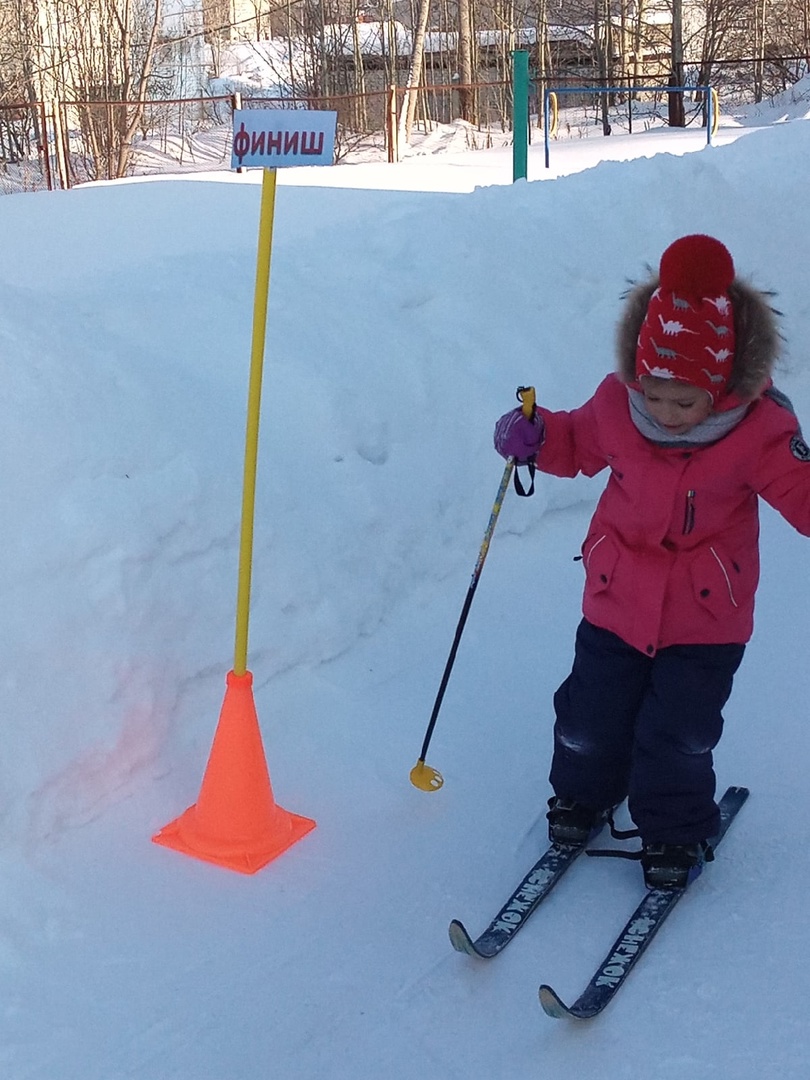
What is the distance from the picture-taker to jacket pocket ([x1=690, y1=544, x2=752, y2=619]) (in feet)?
8.15

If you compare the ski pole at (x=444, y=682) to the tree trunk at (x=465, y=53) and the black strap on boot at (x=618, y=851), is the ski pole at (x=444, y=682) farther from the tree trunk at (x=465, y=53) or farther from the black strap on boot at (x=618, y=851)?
the tree trunk at (x=465, y=53)

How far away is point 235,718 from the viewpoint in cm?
274

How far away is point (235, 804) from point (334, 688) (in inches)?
28.8

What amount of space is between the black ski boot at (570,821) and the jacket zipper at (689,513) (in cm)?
74

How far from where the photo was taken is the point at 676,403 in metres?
2.38

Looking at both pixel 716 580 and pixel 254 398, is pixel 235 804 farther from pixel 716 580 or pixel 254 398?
pixel 716 580

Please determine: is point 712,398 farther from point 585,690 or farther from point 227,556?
point 227,556

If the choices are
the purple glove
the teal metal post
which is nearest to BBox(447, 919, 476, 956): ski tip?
the purple glove

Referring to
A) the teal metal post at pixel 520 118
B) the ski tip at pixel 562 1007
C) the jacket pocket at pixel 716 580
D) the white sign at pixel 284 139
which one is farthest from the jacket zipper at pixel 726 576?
the teal metal post at pixel 520 118

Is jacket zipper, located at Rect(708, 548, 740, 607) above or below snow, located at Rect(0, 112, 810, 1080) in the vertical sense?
above

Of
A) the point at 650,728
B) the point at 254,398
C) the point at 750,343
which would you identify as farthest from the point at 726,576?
the point at 254,398

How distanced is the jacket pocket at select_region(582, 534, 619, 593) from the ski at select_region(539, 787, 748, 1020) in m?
0.68

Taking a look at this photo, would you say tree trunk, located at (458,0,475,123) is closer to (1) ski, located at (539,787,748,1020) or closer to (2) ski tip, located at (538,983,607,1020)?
(1) ski, located at (539,787,748,1020)

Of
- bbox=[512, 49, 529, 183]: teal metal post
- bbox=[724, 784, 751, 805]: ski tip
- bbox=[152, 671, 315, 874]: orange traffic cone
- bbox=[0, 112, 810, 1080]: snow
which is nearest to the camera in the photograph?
bbox=[0, 112, 810, 1080]: snow
